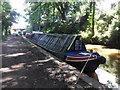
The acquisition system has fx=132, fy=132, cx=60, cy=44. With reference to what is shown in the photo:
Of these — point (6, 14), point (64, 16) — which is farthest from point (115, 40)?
point (6, 14)

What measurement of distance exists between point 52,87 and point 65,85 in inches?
16.6

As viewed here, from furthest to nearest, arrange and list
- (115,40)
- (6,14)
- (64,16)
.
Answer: (64,16) < (6,14) < (115,40)

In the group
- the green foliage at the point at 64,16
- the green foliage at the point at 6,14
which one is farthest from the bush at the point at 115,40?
the green foliage at the point at 6,14

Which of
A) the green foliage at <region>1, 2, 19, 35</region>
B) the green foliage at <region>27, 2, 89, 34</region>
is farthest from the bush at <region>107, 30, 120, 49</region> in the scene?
the green foliage at <region>1, 2, 19, 35</region>

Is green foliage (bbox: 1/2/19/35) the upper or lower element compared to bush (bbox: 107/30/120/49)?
upper

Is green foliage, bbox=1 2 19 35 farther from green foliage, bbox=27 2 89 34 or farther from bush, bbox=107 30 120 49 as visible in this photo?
bush, bbox=107 30 120 49

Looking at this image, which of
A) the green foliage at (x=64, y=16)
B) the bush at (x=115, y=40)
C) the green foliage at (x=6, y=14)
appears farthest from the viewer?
the green foliage at (x=64, y=16)

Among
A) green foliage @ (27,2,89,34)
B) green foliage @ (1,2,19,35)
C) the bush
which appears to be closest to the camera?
the bush

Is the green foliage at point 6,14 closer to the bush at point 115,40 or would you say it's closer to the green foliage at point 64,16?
the green foliage at point 64,16

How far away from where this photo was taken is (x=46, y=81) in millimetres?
4488

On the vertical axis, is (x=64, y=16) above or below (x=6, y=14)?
above

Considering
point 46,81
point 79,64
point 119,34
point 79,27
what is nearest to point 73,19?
point 79,27

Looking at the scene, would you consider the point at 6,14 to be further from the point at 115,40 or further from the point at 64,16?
the point at 115,40

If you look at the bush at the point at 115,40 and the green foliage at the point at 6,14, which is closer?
the bush at the point at 115,40
